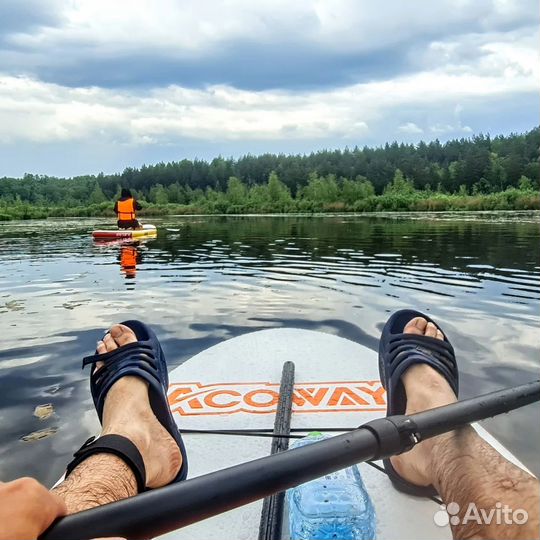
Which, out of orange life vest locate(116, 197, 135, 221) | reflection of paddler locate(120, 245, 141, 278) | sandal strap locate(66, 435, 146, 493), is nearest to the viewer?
sandal strap locate(66, 435, 146, 493)

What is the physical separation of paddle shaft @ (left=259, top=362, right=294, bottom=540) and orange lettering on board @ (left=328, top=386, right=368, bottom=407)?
202 mm

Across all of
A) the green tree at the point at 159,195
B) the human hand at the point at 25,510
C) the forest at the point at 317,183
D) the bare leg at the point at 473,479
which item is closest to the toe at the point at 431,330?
the bare leg at the point at 473,479

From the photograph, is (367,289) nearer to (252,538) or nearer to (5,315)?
(5,315)

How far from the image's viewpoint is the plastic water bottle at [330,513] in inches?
53.1

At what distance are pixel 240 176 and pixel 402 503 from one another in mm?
103709

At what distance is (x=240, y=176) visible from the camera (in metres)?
103

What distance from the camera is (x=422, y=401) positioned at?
188 centimetres

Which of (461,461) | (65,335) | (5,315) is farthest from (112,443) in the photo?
(5,315)

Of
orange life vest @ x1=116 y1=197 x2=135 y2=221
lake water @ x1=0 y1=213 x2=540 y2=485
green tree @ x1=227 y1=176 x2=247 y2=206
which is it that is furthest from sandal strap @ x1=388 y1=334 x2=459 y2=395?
green tree @ x1=227 y1=176 x2=247 y2=206

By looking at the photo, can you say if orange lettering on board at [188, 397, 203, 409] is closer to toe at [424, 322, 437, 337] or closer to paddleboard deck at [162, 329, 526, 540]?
paddleboard deck at [162, 329, 526, 540]

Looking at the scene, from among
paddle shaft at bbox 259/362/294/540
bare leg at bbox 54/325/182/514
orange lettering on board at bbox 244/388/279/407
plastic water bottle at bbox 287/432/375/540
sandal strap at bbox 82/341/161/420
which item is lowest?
orange lettering on board at bbox 244/388/279/407

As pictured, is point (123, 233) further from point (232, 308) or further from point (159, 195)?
point (159, 195)

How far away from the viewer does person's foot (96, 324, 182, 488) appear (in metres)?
1.71

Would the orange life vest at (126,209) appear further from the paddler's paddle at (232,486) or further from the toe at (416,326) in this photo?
the paddler's paddle at (232,486)
